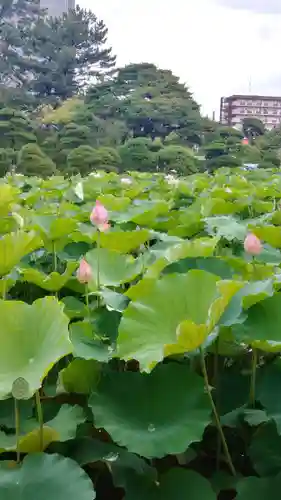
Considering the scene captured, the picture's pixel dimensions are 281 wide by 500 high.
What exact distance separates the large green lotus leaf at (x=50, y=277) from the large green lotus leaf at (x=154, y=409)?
25cm

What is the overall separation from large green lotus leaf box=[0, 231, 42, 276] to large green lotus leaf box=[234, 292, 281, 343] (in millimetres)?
→ 242

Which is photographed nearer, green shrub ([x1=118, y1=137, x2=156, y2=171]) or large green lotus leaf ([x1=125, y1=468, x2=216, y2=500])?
large green lotus leaf ([x1=125, y1=468, x2=216, y2=500])

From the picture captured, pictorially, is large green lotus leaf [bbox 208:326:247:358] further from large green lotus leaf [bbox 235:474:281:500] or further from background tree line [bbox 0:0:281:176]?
background tree line [bbox 0:0:281:176]

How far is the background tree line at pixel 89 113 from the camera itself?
983 centimetres

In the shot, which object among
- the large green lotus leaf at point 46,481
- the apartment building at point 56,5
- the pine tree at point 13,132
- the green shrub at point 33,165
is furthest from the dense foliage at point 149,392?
the apartment building at point 56,5

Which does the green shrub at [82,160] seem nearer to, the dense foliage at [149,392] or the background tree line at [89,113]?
the background tree line at [89,113]

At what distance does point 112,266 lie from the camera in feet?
2.38

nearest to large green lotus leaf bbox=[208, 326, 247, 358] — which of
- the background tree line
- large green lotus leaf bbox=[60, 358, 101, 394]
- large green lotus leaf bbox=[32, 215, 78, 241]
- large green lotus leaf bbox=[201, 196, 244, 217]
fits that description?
large green lotus leaf bbox=[60, 358, 101, 394]

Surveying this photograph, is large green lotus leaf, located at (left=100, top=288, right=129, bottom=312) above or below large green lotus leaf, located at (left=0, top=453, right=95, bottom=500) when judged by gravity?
above

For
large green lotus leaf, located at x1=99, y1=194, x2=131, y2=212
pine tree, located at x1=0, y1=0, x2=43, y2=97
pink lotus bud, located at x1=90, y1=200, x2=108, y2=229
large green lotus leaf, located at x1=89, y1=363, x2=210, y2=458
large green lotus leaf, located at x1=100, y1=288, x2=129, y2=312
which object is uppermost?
pine tree, located at x1=0, y1=0, x2=43, y2=97

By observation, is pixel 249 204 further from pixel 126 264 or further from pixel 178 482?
pixel 178 482

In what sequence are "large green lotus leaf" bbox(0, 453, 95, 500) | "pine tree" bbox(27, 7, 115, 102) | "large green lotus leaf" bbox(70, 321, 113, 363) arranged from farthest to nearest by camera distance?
1. "pine tree" bbox(27, 7, 115, 102)
2. "large green lotus leaf" bbox(70, 321, 113, 363)
3. "large green lotus leaf" bbox(0, 453, 95, 500)

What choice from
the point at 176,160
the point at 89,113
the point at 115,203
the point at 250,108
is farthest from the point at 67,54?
the point at 115,203

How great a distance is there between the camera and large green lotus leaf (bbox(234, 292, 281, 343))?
0.51 metres
